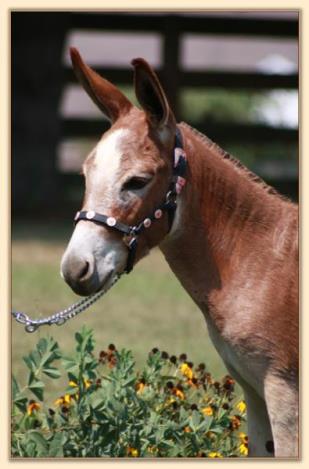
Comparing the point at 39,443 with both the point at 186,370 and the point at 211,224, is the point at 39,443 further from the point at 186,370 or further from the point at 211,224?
the point at 211,224

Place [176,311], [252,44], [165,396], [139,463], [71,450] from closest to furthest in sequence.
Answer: [139,463]
[71,450]
[165,396]
[176,311]
[252,44]

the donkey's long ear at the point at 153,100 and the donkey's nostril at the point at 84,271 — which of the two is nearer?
the donkey's nostril at the point at 84,271

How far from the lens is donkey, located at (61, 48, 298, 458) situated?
4031 mm

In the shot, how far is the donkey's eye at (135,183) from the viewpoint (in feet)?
13.3

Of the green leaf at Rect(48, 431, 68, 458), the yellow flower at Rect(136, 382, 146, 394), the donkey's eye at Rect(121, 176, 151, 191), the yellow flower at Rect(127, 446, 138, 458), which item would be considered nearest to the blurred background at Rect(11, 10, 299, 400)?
the yellow flower at Rect(136, 382, 146, 394)

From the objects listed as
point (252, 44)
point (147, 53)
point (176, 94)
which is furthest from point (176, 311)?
point (252, 44)

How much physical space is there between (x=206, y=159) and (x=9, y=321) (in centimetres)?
124

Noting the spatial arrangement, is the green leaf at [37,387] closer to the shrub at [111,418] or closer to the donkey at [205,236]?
the shrub at [111,418]

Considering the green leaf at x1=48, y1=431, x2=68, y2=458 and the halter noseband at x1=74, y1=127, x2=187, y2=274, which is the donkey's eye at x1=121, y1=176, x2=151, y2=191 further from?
the green leaf at x1=48, y1=431, x2=68, y2=458

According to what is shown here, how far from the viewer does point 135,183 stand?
409 centimetres

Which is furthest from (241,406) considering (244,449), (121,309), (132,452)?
(121,309)

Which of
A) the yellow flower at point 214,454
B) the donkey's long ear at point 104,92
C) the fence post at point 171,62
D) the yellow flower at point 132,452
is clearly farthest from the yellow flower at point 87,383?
the fence post at point 171,62

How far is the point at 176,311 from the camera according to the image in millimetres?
10203
